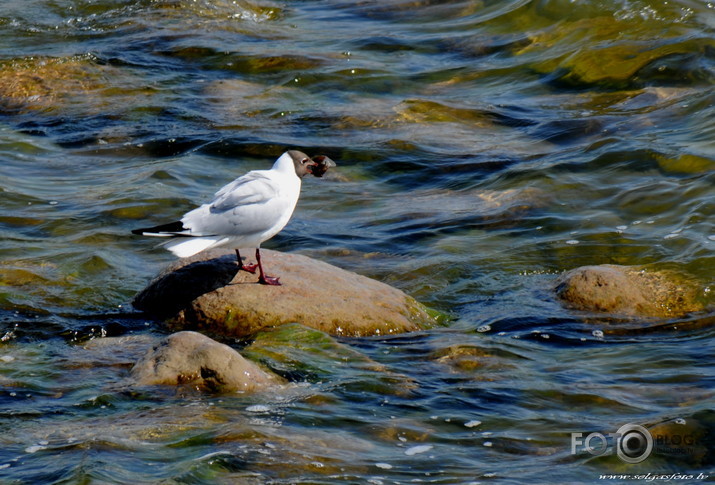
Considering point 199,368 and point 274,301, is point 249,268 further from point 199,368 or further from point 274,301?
point 199,368

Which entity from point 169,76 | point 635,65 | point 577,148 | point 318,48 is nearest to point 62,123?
point 169,76

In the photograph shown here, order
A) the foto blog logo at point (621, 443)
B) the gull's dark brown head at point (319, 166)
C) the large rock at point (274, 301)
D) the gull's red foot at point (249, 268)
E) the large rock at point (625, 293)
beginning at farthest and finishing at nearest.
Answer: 1. the gull's dark brown head at point (319, 166)
2. the large rock at point (625, 293)
3. the gull's red foot at point (249, 268)
4. the large rock at point (274, 301)
5. the foto blog logo at point (621, 443)

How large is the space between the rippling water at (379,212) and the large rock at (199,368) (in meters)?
0.13

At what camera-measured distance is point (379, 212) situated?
30.1ft

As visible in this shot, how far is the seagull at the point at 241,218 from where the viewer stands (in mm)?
6301

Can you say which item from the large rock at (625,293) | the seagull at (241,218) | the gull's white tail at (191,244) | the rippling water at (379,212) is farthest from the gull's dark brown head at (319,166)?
the large rock at (625,293)

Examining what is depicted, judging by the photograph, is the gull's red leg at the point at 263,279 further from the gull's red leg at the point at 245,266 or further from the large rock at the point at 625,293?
the large rock at the point at 625,293

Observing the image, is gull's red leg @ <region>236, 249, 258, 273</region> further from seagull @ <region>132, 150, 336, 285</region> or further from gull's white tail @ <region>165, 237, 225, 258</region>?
gull's white tail @ <region>165, 237, 225, 258</region>

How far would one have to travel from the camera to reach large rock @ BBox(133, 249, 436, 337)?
645 cm

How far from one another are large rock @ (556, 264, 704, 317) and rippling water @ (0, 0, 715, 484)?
0.14 m

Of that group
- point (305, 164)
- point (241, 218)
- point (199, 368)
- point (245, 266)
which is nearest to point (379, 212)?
point (305, 164)

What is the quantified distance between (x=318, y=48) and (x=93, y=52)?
2892mm

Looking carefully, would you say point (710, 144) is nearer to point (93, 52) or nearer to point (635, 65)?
point (635, 65)

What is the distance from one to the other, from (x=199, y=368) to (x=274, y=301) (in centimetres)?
120
